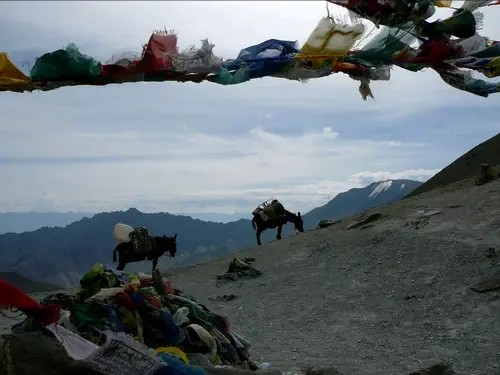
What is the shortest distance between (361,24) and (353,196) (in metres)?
63.1

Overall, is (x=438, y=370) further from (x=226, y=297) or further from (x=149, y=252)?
(x=149, y=252)

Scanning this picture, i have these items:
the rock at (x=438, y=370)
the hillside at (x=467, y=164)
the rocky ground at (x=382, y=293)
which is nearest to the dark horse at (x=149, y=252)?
the rocky ground at (x=382, y=293)

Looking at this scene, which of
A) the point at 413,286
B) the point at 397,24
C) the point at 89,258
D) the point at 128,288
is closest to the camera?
A: the point at 128,288

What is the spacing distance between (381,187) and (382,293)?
4757cm

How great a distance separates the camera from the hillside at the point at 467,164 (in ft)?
88.1

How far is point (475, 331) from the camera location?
928cm

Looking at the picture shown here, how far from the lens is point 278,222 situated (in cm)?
2055

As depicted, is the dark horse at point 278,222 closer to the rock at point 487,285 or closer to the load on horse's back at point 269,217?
the load on horse's back at point 269,217

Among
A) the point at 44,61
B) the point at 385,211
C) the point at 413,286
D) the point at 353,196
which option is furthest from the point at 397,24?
the point at 353,196

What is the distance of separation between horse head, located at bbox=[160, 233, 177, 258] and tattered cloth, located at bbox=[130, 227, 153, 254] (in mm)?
572

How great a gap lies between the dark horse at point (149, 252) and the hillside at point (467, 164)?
48.5ft

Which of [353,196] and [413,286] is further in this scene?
[353,196]

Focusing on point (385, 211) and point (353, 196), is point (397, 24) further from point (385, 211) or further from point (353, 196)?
point (353, 196)

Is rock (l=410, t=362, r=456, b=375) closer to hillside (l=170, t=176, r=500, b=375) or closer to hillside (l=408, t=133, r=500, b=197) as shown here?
hillside (l=170, t=176, r=500, b=375)
